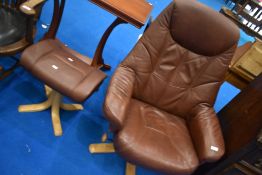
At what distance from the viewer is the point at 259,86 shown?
140 cm

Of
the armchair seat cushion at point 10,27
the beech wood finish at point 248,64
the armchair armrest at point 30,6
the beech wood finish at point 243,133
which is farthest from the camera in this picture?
the beech wood finish at point 248,64

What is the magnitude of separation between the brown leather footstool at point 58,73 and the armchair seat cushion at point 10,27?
0.13 metres

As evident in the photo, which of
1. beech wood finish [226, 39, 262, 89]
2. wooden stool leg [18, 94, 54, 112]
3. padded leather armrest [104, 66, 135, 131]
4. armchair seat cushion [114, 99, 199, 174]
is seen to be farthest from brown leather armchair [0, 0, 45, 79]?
beech wood finish [226, 39, 262, 89]

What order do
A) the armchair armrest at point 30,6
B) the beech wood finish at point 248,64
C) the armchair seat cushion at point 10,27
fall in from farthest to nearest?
the beech wood finish at point 248,64 → the armchair seat cushion at point 10,27 → the armchair armrest at point 30,6

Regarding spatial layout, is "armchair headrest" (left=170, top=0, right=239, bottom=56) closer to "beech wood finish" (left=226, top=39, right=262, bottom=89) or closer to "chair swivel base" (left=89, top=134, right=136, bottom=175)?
"beech wood finish" (left=226, top=39, right=262, bottom=89)

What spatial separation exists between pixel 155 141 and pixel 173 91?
1.46 feet

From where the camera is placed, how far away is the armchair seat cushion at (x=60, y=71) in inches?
57.0

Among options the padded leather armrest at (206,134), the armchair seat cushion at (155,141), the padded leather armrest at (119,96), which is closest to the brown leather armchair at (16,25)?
the padded leather armrest at (119,96)

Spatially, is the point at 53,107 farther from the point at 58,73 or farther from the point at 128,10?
the point at 128,10

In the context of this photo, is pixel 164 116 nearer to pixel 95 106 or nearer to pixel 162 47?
pixel 162 47

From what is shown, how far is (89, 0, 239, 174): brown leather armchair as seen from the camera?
1313mm

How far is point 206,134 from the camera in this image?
4.70 ft

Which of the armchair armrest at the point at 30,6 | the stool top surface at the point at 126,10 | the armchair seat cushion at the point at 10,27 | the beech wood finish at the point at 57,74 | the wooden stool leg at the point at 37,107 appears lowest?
the wooden stool leg at the point at 37,107

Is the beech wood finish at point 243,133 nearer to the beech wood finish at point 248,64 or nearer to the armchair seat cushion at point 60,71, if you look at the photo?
the beech wood finish at point 248,64
